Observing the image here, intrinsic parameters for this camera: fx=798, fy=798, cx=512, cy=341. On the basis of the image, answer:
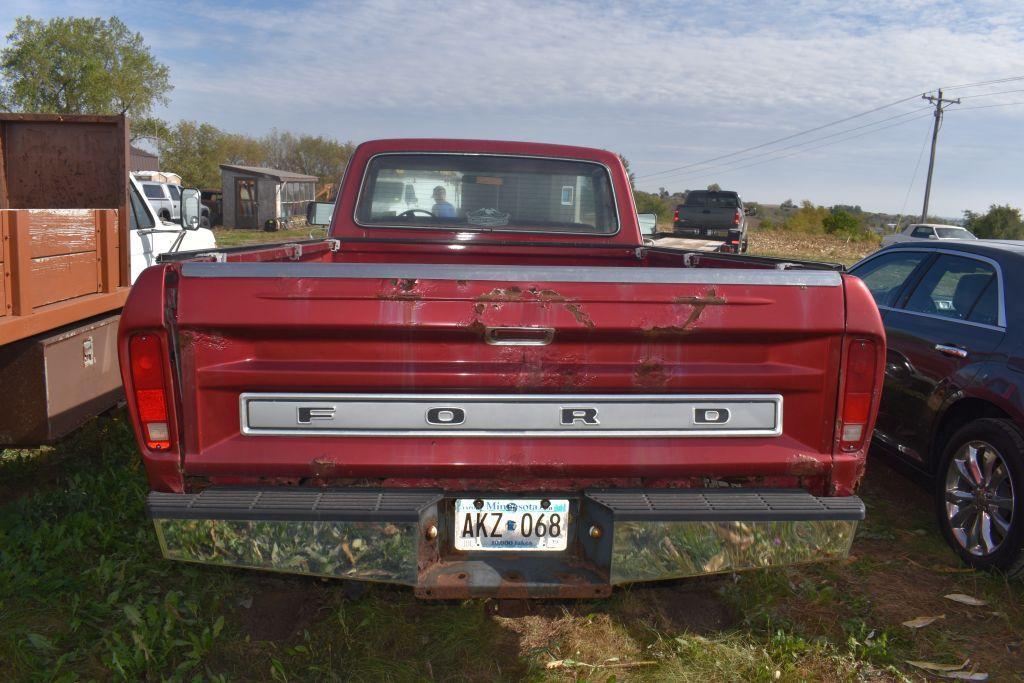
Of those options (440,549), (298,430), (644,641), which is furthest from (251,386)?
(644,641)

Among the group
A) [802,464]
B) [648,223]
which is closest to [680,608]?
[802,464]

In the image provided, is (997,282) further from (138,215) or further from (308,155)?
(308,155)

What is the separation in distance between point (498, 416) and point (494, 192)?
2618mm

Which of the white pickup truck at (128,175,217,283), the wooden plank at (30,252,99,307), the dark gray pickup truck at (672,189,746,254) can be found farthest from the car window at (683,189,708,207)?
the wooden plank at (30,252,99,307)

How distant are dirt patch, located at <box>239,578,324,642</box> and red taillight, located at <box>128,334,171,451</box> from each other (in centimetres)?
118

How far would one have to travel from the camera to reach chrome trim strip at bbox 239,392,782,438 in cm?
244

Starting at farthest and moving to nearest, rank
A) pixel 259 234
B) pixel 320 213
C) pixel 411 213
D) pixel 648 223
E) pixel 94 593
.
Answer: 1. pixel 259 234
2. pixel 648 223
3. pixel 320 213
4. pixel 411 213
5. pixel 94 593

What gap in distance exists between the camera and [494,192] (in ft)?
15.9

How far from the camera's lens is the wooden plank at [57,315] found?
3.67 meters

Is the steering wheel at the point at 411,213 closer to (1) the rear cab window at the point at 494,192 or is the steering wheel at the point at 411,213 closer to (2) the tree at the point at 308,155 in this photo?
→ (1) the rear cab window at the point at 494,192

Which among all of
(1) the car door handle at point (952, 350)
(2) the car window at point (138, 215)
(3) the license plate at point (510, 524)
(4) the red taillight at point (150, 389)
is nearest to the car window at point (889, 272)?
A: (1) the car door handle at point (952, 350)

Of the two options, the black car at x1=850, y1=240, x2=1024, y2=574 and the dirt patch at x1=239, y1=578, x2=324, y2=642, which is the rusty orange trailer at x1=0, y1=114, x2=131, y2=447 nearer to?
the dirt patch at x1=239, y1=578, x2=324, y2=642

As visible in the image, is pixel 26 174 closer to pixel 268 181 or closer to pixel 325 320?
pixel 325 320

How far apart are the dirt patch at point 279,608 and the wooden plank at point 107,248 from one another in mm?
2313
